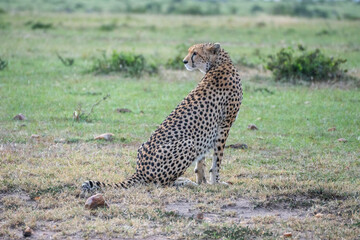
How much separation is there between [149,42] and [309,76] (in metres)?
7.65

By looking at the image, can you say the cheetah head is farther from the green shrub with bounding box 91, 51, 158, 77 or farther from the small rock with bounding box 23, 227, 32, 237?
the green shrub with bounding box 91, 51, 158, 77

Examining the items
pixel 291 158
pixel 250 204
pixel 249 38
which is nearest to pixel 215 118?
pixel 250 204

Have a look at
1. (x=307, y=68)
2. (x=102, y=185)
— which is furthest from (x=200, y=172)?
(x=307, y=68)

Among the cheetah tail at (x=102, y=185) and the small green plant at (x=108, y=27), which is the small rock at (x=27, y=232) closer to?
the cheetah tail at (x=102, y=185)

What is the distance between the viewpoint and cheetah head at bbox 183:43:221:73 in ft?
19.0

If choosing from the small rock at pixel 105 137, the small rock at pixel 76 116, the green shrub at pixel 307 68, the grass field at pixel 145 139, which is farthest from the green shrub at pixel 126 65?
the small rock at pixel 105 137

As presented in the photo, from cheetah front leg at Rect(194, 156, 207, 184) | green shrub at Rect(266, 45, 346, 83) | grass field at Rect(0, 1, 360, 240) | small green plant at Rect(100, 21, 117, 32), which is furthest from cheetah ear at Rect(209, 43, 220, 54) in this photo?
small green plant at Rect(100, 21, 117, 32)

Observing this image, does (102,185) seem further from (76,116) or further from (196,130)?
(76,116)

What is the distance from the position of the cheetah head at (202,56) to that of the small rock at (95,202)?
1927mm

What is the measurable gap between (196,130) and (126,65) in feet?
23.4

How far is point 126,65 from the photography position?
1224 centimetres

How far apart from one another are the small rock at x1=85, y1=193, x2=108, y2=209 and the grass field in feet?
0.24

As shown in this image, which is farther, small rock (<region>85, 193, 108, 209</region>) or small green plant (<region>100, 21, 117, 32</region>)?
small green plant (<region>100, 21, 117, 32</region>)

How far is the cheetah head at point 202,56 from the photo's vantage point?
5805 mm
